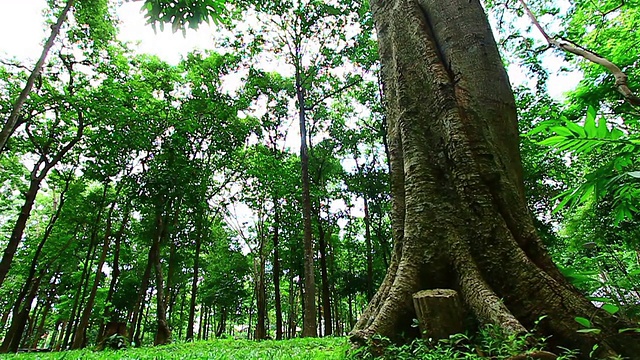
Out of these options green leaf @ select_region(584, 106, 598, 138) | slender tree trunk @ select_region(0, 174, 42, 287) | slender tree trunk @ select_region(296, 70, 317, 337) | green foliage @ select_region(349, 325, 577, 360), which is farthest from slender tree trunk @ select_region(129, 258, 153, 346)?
green leaf @ select_region(584, 106, 598, 138)

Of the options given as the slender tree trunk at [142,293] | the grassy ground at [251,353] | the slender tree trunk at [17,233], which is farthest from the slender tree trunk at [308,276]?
the slender tree trunk at [17,233]

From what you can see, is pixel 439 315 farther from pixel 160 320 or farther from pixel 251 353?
pixel 160 320

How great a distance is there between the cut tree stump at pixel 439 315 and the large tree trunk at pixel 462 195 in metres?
0.14

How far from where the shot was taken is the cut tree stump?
7.52 feet

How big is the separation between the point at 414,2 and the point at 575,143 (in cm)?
329

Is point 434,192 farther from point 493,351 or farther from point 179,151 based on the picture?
point 179,151

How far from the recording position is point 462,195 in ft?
9.09

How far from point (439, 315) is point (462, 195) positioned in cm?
98

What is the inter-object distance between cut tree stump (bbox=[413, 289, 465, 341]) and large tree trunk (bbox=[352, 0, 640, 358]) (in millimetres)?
139

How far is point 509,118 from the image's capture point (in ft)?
10.3

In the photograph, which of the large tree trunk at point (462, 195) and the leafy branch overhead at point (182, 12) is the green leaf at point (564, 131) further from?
the leafy branch overhead at point (182, 12)

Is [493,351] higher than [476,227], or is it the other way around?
[476,227]

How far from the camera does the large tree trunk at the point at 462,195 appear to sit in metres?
2.22

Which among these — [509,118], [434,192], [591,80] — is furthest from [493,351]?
[591,80]
